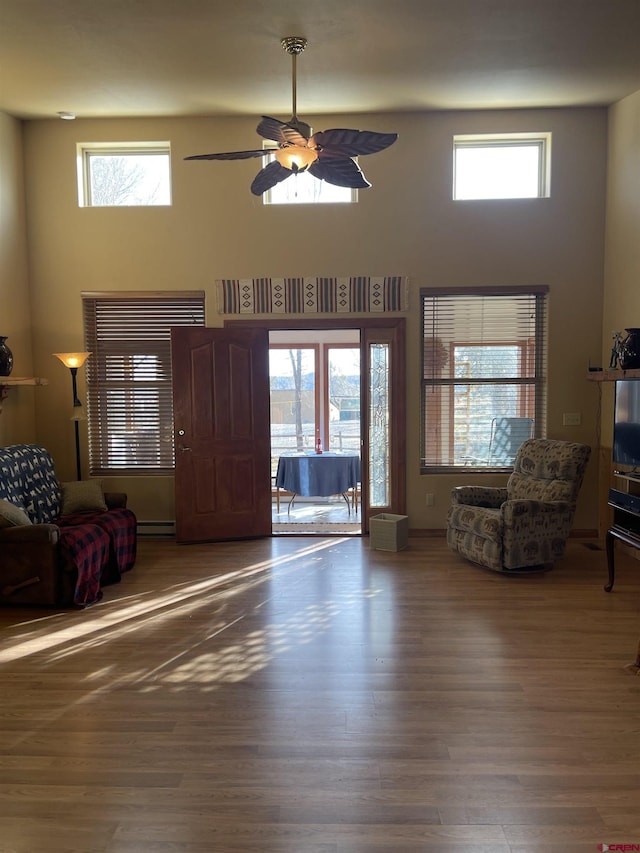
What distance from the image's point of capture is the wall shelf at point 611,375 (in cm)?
464

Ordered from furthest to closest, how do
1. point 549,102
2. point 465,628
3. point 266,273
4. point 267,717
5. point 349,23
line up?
point 266,273, point 549,102, point 349,23, point 465,628, point 267,717

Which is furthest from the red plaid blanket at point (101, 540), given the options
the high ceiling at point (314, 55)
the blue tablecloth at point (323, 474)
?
the high ceiling at point (314, 55)

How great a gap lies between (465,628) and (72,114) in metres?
5.61

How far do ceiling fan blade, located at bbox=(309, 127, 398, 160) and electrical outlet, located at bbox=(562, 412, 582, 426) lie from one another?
3.55 meters

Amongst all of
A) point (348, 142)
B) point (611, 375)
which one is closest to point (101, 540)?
point (348, 142)

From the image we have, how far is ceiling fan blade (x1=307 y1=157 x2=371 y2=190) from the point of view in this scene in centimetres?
362

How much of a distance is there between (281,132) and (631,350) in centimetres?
322

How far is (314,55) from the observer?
4449 millimetres

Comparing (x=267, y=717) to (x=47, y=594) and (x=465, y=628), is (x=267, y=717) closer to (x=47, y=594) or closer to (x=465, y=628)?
(x=465, y=628)

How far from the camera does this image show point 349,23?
13.1 feet

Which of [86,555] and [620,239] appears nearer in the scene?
[86,555]

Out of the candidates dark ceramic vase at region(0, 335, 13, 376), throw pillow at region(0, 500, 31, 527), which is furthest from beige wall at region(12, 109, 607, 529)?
throw pillow at region(0, 500, 31, 527)

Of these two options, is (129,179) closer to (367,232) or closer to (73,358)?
(73,358)

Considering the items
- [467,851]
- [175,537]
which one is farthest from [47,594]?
[467,851]
